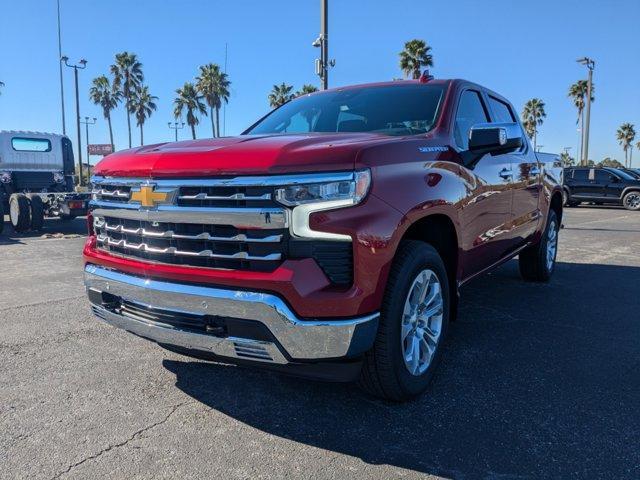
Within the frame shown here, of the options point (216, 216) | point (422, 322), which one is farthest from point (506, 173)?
point (216, 216)

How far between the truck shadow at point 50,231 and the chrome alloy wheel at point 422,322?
383 inches

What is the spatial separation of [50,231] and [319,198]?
38.2ft

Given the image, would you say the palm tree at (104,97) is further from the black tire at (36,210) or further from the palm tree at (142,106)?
A: the black tire at (36,210)

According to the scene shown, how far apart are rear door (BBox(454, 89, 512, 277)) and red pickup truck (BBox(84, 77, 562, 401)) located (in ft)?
0.43

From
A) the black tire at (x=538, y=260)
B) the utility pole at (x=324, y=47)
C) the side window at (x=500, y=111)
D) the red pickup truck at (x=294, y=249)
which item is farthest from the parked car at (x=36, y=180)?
the side window at (x=500, y=111)

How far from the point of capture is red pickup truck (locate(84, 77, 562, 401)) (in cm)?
244

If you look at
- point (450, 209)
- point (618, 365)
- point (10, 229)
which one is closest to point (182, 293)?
point (450, 209)

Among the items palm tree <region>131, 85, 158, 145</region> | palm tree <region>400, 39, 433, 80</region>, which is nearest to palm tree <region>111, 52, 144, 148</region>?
palm tree <region>131, 85, 158, 145</region>

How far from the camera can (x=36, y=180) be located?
13320 mm

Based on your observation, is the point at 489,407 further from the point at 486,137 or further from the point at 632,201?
the point at 632,201

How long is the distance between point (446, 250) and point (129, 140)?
56432 mm

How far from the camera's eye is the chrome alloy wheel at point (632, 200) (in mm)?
20406

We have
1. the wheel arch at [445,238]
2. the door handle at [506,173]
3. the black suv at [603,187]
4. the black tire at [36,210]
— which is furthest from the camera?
the black suv at [603,187]

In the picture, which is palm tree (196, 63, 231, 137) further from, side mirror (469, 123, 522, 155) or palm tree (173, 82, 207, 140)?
side mirror (469, 123, 522, 155)
